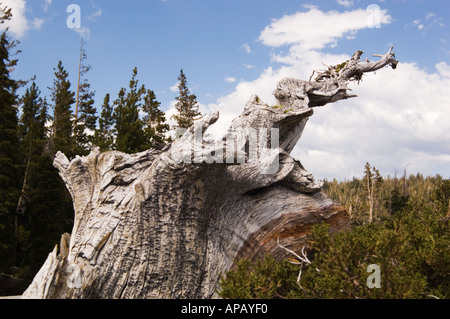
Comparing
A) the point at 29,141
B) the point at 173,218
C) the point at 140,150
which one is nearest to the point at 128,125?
the point at 140,150

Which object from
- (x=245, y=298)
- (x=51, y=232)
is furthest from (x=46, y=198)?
(x=245, y=298)

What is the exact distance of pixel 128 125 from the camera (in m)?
24.8

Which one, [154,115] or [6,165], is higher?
[154,115]

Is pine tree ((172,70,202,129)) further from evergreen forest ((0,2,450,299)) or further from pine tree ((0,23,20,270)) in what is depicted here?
pine tree ((0,23,20,270))

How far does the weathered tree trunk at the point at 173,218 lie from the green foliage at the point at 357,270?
1631 mm

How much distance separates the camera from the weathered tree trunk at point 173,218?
22.4ft

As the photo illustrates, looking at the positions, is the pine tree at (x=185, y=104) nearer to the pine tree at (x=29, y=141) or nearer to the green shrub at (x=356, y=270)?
the pine tree at (x=29, y=141)

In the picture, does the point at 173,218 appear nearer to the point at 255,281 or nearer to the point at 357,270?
the point at 255,281

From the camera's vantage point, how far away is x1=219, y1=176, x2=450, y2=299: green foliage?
509 centimetres

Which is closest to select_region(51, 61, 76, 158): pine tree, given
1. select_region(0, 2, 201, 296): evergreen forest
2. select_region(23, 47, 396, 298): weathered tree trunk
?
select_region(0, 2, 201, 296): evergreen forest

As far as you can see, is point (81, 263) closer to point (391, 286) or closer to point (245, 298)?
point (245, 298)

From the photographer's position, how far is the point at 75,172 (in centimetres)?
801

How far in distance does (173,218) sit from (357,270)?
335 cm
